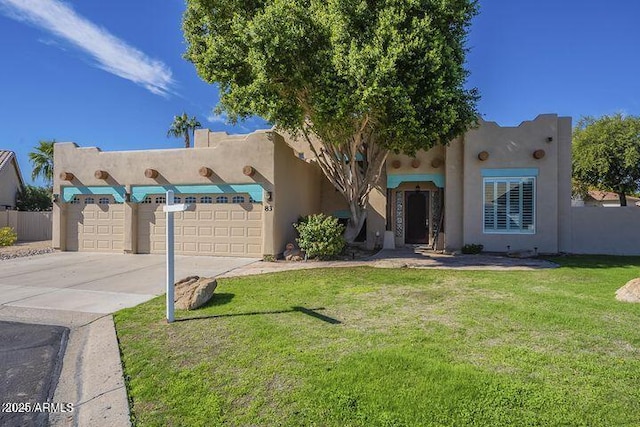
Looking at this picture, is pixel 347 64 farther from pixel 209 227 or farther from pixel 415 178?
pixel 209 227

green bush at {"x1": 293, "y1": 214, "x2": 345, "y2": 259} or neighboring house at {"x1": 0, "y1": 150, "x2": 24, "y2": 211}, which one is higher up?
neighboring house at {"x1": 0, "y1": 150, "x2": 24, "y2": 211}

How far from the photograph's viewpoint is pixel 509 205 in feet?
47.5

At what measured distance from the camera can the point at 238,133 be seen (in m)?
19.8

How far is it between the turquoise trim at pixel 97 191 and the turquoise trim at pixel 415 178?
449 inches

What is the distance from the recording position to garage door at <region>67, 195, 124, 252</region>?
15.2 metres

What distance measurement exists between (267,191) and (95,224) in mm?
8154

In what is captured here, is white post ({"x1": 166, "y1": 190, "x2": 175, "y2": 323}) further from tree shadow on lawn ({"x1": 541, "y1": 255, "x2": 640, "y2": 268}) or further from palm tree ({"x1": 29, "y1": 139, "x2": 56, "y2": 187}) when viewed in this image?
palm tree ({"x1": 29, "y1": 139, "x2": 56, "y2": 187})

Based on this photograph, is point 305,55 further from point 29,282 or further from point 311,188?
point 29,282

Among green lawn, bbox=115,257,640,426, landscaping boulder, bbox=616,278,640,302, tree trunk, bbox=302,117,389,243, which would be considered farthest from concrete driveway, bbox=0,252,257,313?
landscaping boulder, bbox=616,278,640,302

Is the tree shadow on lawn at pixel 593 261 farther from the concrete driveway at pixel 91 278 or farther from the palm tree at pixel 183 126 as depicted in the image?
the palm tree at pixel 183 126

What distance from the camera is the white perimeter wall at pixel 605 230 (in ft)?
47.6

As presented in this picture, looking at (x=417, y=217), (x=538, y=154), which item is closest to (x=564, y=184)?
(x=538, y=154)

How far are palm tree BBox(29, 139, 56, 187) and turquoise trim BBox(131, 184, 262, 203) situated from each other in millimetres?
19402

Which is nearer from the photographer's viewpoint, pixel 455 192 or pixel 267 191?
pixel 267 191
